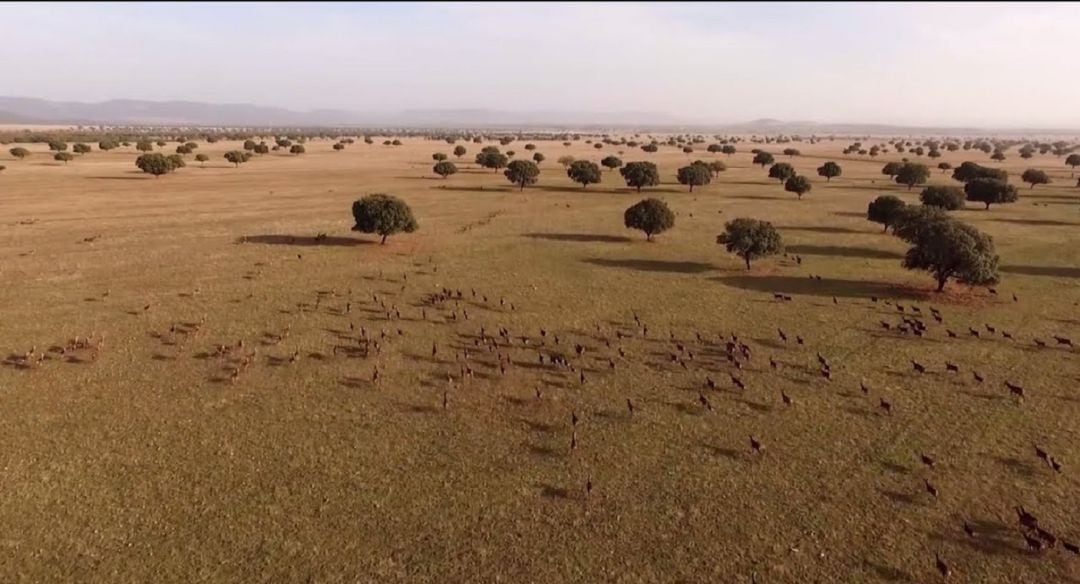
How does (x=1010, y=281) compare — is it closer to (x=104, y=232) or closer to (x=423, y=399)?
(x=423, y=399)

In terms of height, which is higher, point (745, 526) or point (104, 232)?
point (104, 232)

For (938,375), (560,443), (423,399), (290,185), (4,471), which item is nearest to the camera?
(4,471)

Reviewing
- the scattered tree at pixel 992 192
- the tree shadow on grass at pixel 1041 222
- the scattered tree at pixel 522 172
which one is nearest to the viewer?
the tree shadow on grass at pixel 1041 222

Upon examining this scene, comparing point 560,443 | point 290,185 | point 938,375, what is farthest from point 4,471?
point 290,185

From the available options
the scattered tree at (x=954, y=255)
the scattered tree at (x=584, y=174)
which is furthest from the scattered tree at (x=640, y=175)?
the scattered tree at (x=954, y=255)

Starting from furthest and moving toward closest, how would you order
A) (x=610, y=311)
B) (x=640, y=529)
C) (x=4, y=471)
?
1. (x=610, y=311)
2. (x=4, y=471)
3. (x=640, y=529)

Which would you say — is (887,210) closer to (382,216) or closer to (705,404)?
(705,404)

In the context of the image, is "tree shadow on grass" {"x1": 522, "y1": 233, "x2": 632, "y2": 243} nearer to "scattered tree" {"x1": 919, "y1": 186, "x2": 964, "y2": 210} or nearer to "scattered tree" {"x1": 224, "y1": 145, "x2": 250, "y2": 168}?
"scattered tree" {"x1": 919, "y1": 186, "x2": 964, "y2": 210}

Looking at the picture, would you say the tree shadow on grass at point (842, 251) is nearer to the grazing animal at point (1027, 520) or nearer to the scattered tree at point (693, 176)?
the scattered tree at point (693, 176)
